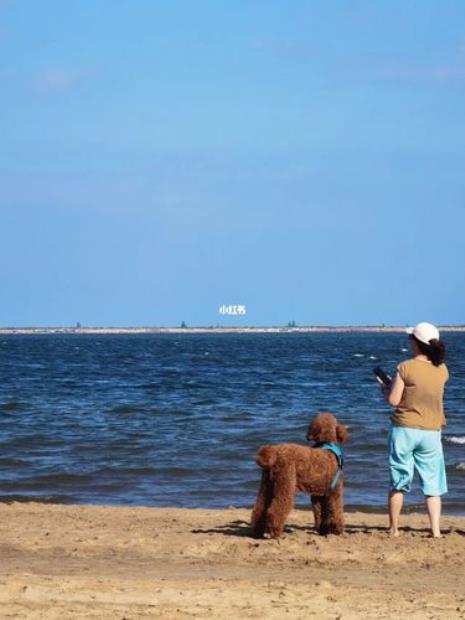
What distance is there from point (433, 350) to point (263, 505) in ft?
5.70

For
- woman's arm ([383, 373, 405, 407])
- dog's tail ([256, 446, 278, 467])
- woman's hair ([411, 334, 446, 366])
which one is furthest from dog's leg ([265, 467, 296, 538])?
woman's hair ([411, 334, 446, 366])

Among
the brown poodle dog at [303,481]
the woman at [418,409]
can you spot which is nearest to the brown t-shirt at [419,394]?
the woman at [418,409]

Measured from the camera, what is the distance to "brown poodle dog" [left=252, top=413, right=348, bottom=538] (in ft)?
28.0

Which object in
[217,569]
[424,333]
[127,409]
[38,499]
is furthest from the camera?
[127,409]

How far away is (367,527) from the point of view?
9789 millimetres

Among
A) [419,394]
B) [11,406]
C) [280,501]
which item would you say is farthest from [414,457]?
[11,406]

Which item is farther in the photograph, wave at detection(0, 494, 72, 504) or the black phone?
wave at detection(0, 494, 72, 504)

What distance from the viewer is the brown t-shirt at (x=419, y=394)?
8516 millimetres

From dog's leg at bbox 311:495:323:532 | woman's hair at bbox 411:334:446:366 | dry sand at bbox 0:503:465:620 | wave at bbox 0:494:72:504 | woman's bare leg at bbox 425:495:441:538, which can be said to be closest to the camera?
dry sand at bbox 0:503:465:620

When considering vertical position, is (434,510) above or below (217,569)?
above

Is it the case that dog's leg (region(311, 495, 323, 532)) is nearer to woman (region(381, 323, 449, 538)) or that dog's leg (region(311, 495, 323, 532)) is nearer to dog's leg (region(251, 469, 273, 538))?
dog's leg (region(251, 469, 273, 538))

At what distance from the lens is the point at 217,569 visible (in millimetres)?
7766

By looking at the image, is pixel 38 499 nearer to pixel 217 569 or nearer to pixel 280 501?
pixel 280 501

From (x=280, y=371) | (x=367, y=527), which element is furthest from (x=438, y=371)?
(x=280, y=371)
